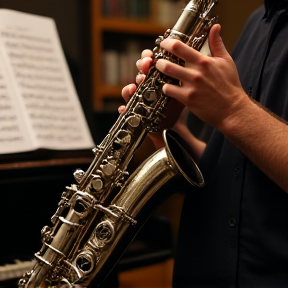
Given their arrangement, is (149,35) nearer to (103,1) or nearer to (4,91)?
(103,1)

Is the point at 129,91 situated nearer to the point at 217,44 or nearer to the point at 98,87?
the point at 217,44

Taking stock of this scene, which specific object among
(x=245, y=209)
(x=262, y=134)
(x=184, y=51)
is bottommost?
(x=245, y=209)

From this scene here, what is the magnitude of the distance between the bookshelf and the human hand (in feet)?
8.59

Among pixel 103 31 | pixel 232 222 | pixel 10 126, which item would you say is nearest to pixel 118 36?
pixel 103 31

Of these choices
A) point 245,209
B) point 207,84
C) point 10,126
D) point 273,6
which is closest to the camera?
point 207,84

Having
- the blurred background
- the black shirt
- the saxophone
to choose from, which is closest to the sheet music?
the blurred background

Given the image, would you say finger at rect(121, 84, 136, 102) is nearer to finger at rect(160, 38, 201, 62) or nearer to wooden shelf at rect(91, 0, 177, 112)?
finger at rect(160, 38, 201, 62)

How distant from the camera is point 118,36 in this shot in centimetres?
409

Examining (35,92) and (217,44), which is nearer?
(217,44)

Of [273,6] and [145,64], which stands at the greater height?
[273,6]

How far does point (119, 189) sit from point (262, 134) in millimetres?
490

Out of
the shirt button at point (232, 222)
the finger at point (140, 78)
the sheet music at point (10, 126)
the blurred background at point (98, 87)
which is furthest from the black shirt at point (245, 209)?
the sheet music at point (10, 126)

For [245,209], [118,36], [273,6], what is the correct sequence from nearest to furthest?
[245,209] < [273,6] < [118,36]

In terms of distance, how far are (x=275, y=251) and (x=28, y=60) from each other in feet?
3.88
